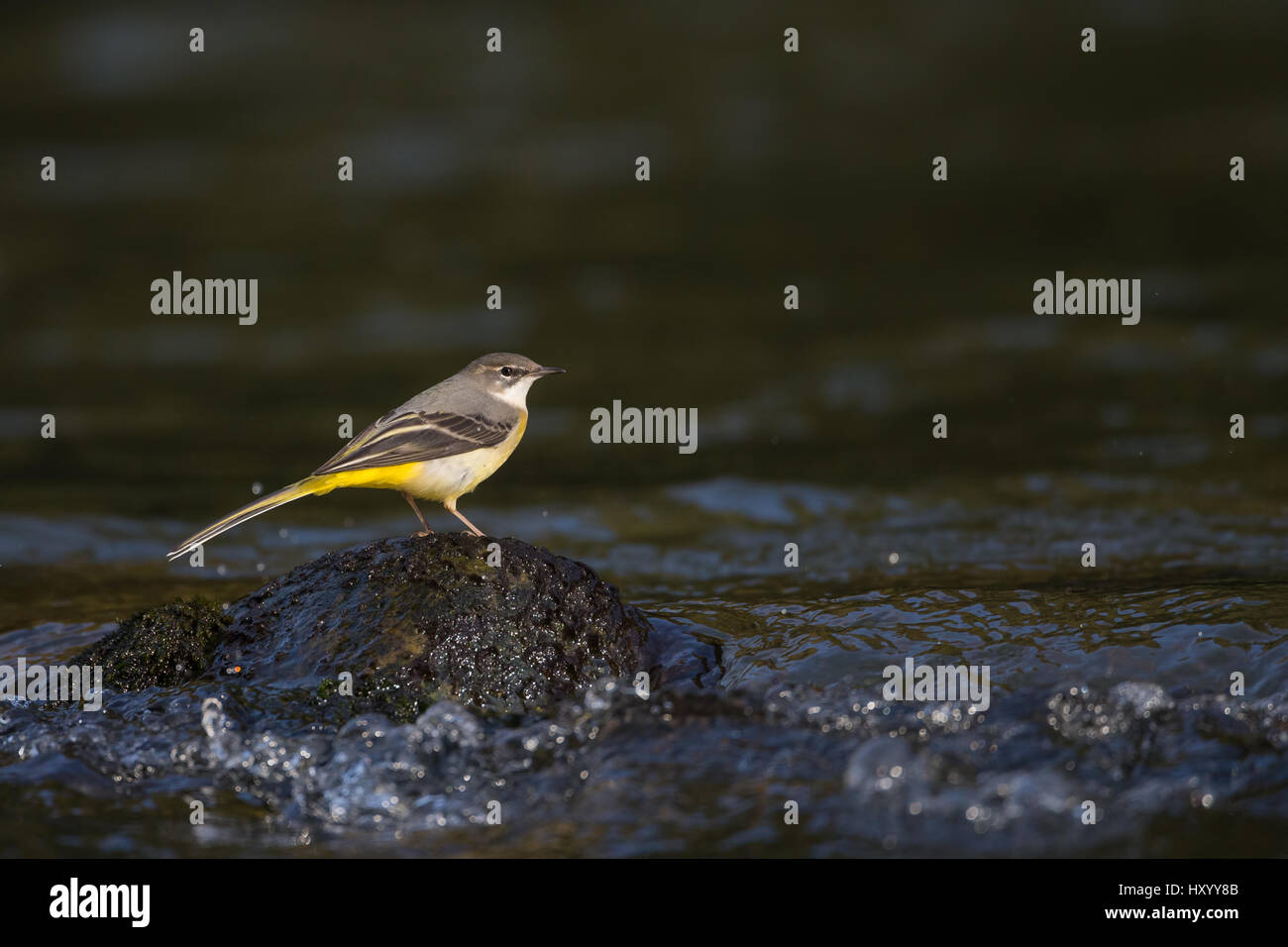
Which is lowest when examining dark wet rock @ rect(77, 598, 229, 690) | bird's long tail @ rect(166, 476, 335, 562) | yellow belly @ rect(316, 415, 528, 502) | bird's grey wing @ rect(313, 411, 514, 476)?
dark wet rock @ rect(77, 598, 229, 690)

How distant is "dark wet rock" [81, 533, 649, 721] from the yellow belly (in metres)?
0.47

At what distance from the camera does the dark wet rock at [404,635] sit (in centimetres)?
721

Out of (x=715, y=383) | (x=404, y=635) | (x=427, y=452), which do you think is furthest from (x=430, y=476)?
(x=715, y=383)

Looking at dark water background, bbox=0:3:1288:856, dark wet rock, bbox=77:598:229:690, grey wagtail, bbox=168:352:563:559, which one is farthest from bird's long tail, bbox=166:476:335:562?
dark water background, bbox=0:3:1288:856

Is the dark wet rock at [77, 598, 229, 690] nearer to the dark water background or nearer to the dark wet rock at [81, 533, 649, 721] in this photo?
the dark wet rock at [81, 533, 649, 721]

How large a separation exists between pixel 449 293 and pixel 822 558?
29.3 feet

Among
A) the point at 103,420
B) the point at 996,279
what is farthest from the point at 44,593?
the point at 996,279

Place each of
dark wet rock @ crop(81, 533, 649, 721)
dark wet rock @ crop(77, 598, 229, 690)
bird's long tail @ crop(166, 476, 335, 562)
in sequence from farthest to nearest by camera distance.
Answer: bird's long tail @ crop(166, 476, 335, 562) < dark wet rock @ crop(77, 598, 229, 690) < dark wet rock @ crop(81, 533, 649, 721)

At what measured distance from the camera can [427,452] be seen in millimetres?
8039

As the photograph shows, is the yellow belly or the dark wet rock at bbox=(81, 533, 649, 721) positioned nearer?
the dark wet rock at bbox=(81, 533, 649, 721)

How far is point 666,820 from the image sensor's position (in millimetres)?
6406

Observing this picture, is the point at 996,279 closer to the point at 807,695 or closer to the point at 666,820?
the point at 807,695

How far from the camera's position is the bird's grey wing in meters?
7.88

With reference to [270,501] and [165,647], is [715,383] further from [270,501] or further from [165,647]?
[165,647]
